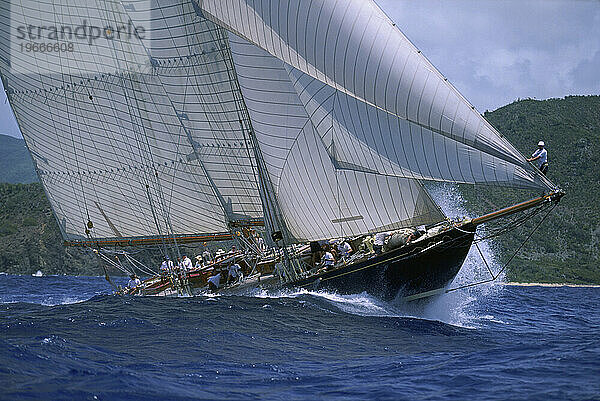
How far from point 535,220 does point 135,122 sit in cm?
5290

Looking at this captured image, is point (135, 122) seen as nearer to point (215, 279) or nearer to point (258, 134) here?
point (215, 279)

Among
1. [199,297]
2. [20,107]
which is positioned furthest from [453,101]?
[20,107]

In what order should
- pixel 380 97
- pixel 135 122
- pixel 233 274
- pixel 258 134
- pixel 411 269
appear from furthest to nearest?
pixel 135 122 < pixel 233 274 < pixel 258 134 < pixel 411 269 < pixel 380 97

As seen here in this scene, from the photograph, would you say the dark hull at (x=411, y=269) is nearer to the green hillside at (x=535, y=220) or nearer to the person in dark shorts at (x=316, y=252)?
the person in dark shorts at (x=316, y=252)

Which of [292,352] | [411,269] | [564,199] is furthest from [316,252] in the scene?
[564,199]

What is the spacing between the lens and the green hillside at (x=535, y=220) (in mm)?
64562

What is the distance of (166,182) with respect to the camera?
2659cm

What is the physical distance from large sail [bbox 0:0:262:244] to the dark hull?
5.85 meters

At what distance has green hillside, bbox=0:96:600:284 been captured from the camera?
6456 centimetres

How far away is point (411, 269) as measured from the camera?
2003cm

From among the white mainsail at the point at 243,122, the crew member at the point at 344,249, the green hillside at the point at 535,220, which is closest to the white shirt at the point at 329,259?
the crew member at the point at 344,249

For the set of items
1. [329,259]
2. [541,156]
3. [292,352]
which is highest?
[541,156]

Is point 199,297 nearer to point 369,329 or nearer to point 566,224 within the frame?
point 369,329

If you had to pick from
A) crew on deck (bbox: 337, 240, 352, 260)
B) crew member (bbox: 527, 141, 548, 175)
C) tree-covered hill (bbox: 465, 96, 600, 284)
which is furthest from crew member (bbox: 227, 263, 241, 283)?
tree-covered hill (bbox: 465, 96, 600, 284)
